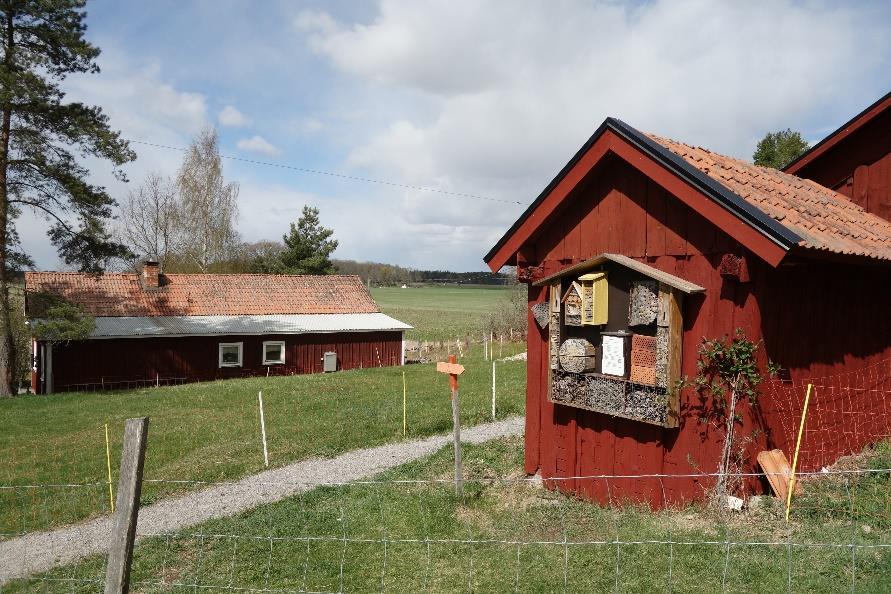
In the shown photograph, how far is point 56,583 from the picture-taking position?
252 inches

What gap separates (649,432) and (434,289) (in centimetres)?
11212

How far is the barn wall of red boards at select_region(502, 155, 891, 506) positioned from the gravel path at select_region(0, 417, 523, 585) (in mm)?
3527

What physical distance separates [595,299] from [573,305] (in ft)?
1.19

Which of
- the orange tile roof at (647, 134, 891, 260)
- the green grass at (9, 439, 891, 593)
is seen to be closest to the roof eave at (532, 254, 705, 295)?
the orange tile roof at (647, 134, 891, 260)

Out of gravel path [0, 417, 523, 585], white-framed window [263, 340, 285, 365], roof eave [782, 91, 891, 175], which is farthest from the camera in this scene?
white-framed window [263, 340, 285, 365]

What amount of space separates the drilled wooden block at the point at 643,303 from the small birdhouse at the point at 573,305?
616 mm

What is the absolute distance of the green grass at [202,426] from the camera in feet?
32.9

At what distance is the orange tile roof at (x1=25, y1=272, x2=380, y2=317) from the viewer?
26219 millimetres

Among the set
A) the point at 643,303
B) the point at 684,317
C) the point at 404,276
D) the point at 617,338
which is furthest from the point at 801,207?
the point at 404,276

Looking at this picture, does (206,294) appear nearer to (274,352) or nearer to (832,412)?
(274,352)

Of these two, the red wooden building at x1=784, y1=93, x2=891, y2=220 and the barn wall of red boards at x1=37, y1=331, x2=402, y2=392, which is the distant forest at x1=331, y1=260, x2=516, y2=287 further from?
the red wooden building at x1=784, y1=93, x2=891, y2=220

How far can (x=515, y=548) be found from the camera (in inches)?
229

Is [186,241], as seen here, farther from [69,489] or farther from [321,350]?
[69,489]

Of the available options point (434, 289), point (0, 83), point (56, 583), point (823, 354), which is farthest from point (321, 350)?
point (434, 289)
